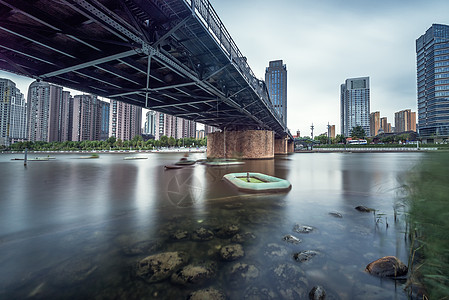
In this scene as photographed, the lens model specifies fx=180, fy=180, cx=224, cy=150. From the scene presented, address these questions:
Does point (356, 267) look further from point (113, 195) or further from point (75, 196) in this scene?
point (75, 196)

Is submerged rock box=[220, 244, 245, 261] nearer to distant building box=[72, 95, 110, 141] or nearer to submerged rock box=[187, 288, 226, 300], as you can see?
submerged rock box=[187, 288, 226, 300]

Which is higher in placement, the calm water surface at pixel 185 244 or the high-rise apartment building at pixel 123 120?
the high-rise apartment building at pixel 123 120

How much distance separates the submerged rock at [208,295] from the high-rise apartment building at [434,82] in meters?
153

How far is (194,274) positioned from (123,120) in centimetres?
18329

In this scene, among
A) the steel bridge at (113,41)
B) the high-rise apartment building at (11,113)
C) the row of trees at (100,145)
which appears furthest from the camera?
the high-rise apartment building at (11,113)

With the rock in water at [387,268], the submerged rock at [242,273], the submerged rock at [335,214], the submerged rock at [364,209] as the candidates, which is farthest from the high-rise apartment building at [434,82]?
the submerged rock at [242,273]

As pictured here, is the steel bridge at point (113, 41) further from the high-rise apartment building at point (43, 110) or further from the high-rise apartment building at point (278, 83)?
the high-rise apartment building at point (43, 110)

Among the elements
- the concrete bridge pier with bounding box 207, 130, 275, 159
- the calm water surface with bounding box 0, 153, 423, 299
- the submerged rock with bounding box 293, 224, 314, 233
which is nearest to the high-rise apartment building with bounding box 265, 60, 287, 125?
the concrete bridge pier with bounding box 207, 130, 275, 159

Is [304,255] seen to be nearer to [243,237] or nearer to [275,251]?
[275,251]

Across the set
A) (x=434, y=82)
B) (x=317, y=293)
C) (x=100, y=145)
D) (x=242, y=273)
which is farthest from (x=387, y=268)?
(x=434, y=82)

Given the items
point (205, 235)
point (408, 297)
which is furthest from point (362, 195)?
point (205, 235)

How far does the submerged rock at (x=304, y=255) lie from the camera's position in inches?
127

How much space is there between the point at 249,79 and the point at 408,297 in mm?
19994

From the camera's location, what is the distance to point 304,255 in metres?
3.33
